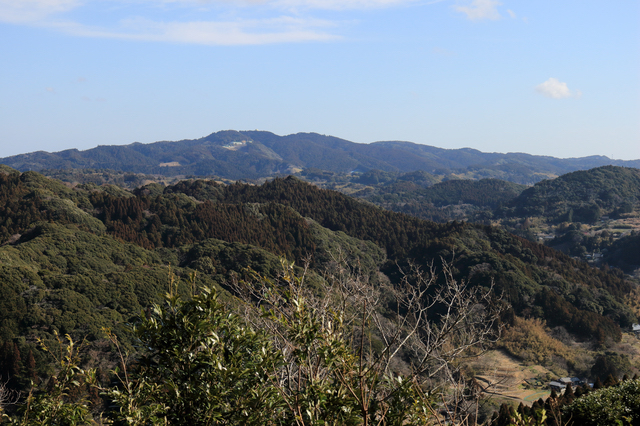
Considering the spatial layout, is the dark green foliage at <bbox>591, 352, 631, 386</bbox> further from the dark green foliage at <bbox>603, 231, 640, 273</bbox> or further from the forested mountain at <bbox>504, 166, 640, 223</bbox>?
the forested mountain at <bbox>504, 166, 640, 223</bbox>

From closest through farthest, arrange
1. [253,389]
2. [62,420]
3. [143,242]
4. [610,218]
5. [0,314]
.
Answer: [253,389], [62,420], [0,314], [143,242], [610,218]

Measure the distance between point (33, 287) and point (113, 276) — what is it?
551 centimetres

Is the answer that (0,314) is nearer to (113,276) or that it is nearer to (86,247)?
(113,276)

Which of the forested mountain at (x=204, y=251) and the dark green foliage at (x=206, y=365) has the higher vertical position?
the dark green foliage at (x=206, y=365)

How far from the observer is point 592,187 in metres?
114

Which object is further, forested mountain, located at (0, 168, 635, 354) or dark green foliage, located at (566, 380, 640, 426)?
forested mountain, located at (0, 168, 635, 354)

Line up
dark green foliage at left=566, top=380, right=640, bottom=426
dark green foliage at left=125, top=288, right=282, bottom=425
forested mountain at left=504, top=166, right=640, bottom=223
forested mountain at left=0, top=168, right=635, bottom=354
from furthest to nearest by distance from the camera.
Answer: forested mountain at left=504, top=166, right=640, bottom=223
forested mountain at left=0, top=168, right=635, bottom=354
dark green foliage at left=566, top=380, right=640, bottom=426
dark green foliage at left=125, top=288, right=282, bottom=425

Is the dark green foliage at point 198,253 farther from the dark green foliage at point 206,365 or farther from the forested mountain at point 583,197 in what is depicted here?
the forested mountain at point 583,197

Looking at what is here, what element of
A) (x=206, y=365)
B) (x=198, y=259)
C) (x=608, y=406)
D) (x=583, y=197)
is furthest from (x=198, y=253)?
(x=583, y=197)

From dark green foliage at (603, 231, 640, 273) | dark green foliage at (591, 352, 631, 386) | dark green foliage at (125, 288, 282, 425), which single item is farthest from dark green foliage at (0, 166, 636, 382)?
dark green foliage at (125, 288, 282, 425)

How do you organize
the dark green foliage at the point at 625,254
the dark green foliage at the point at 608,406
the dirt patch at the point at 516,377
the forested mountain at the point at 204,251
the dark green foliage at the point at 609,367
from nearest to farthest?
the dark green foliage at the point at 608,406
the dirt patch at the point at 516,377
the forested mountain at the point at 204,251
the dark green foliage at the point at 609,367
the dark green foliage at the point at 625,254

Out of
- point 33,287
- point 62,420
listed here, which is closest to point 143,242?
point 33,287

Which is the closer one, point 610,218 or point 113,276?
point 113,276

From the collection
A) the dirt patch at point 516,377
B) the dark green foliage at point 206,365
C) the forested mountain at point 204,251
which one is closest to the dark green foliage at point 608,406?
the dark green foliage at point 206,365
